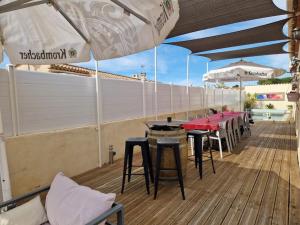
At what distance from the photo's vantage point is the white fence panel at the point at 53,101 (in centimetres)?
356

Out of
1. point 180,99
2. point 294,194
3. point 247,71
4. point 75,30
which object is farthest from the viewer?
point 180,99

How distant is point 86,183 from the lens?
13.1 ft

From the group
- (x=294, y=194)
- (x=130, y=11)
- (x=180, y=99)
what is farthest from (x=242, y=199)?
(x=180, y=99)

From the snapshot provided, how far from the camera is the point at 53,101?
157 inches

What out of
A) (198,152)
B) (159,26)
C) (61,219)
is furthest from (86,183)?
(159,26)

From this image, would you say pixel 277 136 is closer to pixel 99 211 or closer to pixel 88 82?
pixel 88 82

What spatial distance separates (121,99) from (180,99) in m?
3.67

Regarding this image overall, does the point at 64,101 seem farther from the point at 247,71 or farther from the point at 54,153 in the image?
the point at 247,71

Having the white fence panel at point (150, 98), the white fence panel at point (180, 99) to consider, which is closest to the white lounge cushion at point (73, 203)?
the white fence panel at point (150, 98)

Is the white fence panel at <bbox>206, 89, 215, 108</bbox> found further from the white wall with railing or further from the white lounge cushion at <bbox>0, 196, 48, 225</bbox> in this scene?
the white lounge cushion at <bbox>0, 196, 48, 225</bbox>

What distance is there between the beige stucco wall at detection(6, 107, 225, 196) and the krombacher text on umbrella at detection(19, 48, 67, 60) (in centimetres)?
151

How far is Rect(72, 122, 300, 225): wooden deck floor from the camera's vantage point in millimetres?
2801

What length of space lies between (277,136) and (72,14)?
8300 millimetres

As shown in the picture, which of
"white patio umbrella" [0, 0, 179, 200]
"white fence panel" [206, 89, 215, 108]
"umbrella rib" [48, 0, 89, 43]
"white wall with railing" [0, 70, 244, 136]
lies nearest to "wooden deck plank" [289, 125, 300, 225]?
"white patio umbrella" [0, 0, 179, 200]
